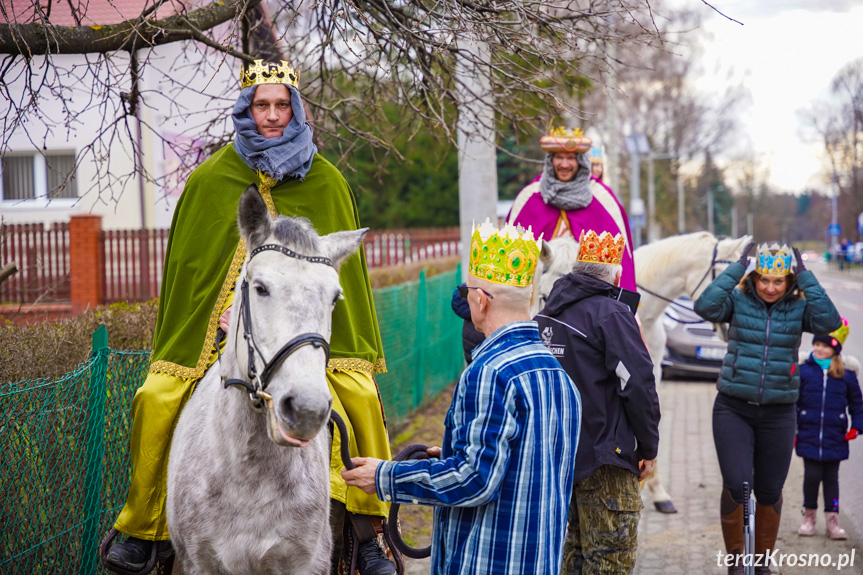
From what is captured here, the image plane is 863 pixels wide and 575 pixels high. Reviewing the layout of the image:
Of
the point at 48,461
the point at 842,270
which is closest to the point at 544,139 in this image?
the point at 48,461

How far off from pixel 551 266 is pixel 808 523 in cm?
296

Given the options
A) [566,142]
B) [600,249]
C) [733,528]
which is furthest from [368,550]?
[566,142]

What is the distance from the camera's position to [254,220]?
2939 millimetres

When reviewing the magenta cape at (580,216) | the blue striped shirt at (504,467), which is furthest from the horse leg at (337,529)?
the magenta cape at (580,216)

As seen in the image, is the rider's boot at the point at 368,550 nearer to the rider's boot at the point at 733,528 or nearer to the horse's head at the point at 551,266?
the horse's head at the point at 551,266

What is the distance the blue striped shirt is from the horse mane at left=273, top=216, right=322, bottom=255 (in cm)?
68

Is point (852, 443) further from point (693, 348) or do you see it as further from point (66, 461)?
point (66, 461)

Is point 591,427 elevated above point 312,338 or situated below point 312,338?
below

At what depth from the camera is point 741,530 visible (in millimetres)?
5605

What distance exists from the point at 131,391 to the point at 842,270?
53222mm

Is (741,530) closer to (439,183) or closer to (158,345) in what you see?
(158,345)

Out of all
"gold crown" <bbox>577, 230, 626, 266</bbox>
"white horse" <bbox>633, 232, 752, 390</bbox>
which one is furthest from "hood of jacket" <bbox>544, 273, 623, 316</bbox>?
"white horse" <bbox>633, 232, 752, 390</bbox>

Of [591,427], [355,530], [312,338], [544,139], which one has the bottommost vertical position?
[355,530]

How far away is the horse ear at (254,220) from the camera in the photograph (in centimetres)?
290
